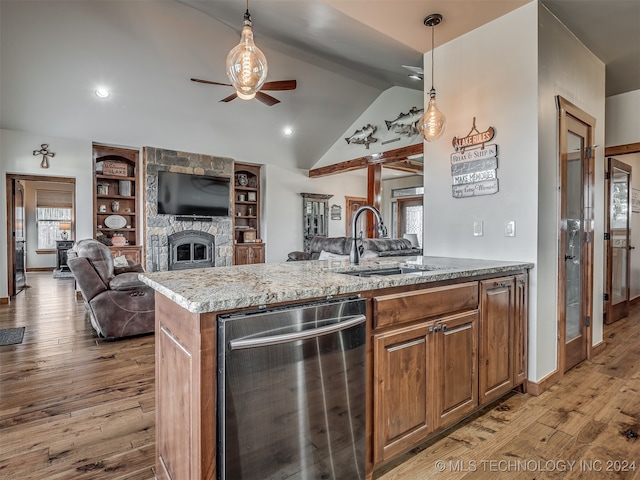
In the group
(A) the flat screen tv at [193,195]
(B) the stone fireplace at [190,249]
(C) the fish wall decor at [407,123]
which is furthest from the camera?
(B) the stone fireplace at [190,249]

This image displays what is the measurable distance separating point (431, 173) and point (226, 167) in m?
5.46

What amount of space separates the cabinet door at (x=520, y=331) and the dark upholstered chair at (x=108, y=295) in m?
3.41

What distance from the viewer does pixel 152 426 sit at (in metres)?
2.02

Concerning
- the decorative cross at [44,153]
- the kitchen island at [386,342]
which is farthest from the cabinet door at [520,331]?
the decorative cross at [44,153]

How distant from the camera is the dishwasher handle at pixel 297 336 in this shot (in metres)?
1.09

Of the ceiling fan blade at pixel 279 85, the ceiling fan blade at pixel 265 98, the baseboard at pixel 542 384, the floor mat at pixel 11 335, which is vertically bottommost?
the baseboard at pixel 542 384

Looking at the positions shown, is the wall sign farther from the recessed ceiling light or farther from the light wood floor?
the recessed ceiling light

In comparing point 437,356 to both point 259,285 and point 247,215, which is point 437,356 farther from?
point 247,215

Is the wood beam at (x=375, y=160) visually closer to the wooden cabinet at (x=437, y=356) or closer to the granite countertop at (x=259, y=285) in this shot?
the wooden cabinet at (x=437, y=356)

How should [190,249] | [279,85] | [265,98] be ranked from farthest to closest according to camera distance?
[190,249] < [265,98] < [279,85]

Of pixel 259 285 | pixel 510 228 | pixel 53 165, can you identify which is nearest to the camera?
pixel 259 285

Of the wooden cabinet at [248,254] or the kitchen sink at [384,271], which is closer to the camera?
the kitchen sink at [384,271]

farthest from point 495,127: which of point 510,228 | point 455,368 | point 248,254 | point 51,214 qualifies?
point 51,214

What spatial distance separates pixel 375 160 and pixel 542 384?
5.39m
